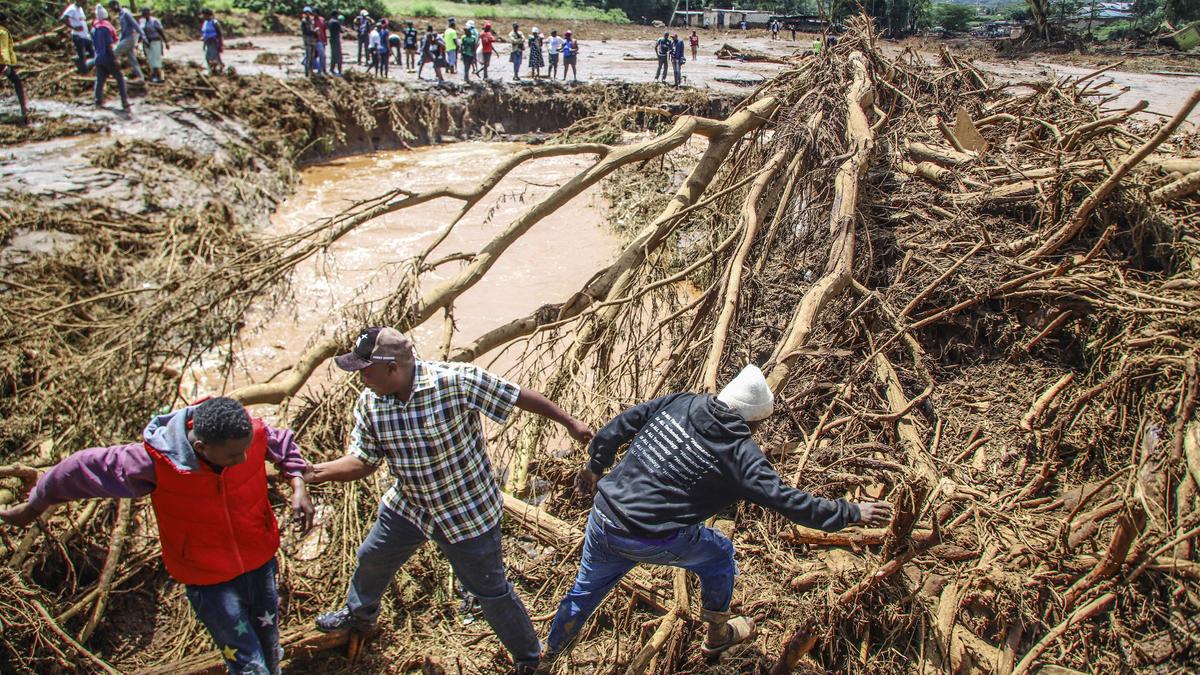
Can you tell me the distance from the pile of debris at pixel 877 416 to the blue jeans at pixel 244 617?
1.71 ft

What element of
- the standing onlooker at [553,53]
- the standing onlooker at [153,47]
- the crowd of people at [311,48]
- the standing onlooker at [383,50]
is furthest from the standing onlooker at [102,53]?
the standing onlooker at [553,53]

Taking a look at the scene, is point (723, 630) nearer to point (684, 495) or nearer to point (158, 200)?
point (684, 495)

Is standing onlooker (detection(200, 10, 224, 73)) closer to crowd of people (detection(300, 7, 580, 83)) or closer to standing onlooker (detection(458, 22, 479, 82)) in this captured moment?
crowd of people (detection(300, 7, 580, 83))

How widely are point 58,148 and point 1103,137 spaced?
11.2m

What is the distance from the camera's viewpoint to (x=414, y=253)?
987cm

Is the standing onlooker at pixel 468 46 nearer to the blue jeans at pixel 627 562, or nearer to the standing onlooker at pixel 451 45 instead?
the standing onlooker at pixel 451 45

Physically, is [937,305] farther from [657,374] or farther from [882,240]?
[657,374]

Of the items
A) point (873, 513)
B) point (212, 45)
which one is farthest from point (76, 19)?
point (873, 513)

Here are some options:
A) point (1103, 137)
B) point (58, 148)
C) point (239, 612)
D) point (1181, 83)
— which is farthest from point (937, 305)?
point (1181, 83)

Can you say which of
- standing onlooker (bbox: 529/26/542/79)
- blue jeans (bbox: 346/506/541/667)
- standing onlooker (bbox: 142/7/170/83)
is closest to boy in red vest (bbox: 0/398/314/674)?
blue jeans (bbox: 346/506/541/667)

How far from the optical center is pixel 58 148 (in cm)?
981

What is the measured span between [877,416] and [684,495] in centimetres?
144

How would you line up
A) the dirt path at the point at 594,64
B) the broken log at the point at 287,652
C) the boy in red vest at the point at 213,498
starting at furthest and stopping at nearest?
the dirt path at the point at 594,64
the broken log at the point at 287,652
the boy in red vest at the point at 213,498

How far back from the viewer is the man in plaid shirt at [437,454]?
280 centimetres
